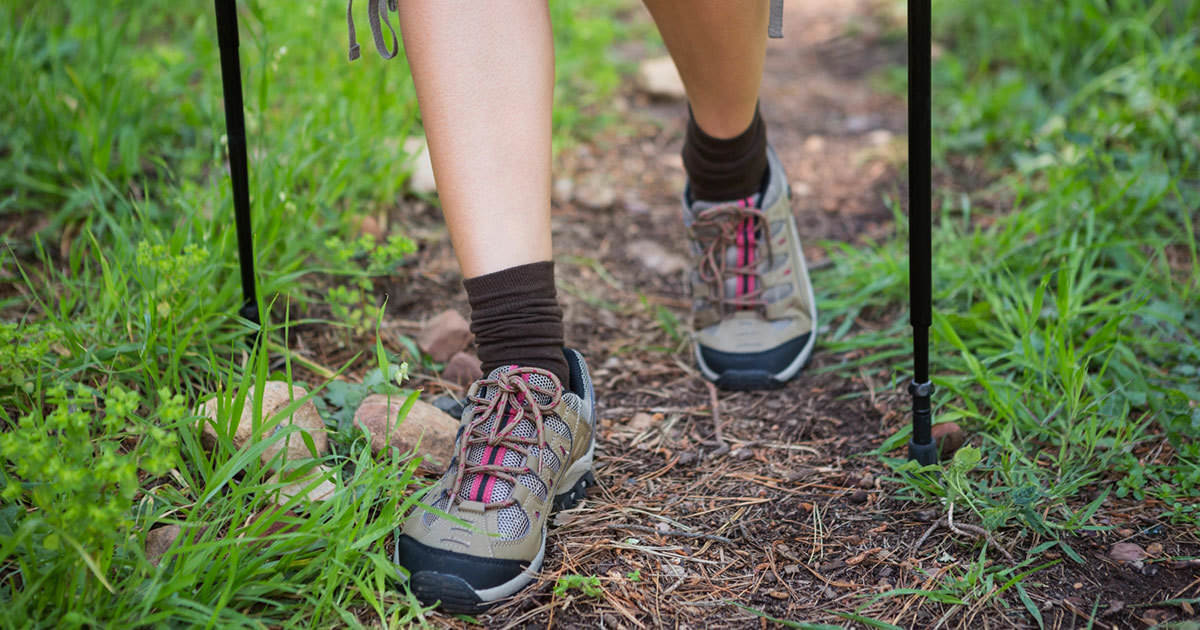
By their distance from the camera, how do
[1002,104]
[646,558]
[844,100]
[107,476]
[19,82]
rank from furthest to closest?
1. [844,100]
2. [1002,104]
3. [19,82]
4. [646,558]
5. [107,476]

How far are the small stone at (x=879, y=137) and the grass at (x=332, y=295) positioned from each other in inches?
8.0

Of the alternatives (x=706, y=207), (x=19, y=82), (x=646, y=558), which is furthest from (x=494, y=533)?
(x=19, y=82)

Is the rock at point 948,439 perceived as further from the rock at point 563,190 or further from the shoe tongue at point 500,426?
the rock at point 563,190

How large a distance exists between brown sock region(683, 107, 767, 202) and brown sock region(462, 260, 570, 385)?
21.8 inches

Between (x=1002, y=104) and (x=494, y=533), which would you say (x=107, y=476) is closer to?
(x=494, y=533)

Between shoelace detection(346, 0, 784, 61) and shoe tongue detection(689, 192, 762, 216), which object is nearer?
shoelace detection(346, 0, 784, 61)

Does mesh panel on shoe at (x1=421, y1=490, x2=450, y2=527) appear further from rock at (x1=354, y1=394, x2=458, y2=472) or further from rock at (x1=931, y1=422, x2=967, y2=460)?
rock at (x1=931, y1=422, x2=967, y2=460)

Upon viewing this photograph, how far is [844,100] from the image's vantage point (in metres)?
3.24

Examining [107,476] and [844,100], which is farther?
[844,100]

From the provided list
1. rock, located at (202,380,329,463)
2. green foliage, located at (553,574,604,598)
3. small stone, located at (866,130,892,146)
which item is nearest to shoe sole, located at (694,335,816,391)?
green foliage, located at (553,574,604,598)

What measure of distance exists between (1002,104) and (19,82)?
Result: 2589 millimetres

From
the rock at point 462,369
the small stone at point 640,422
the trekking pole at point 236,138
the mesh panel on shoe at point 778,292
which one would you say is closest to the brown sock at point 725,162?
the mesh panel on shoe at point 778,292

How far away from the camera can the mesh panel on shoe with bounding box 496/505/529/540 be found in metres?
1.17

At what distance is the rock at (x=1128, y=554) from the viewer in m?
1.21
